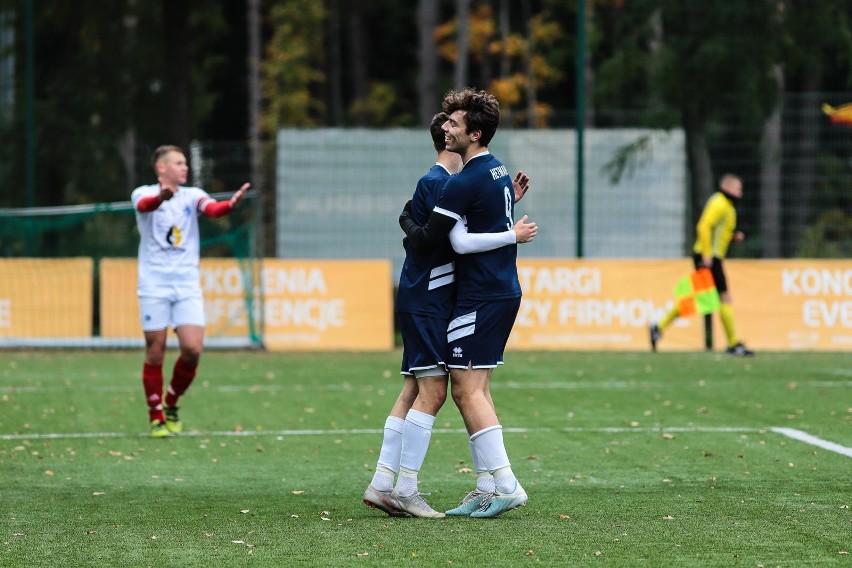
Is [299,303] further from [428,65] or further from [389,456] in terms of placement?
[428,65]

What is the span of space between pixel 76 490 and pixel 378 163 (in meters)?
14.1

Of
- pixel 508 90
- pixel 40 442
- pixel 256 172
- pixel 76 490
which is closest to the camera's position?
pixel 76 490

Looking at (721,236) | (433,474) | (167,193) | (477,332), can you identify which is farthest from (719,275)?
(477,332)

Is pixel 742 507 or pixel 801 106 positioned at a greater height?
pixel 801 106

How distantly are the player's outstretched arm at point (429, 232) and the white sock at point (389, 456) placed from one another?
2.85ft

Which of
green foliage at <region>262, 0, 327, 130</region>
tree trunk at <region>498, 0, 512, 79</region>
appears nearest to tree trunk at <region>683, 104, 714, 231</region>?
green foliage at <region>262, 0, 327, 130</region>

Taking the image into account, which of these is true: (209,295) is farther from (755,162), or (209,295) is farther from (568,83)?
(568,83)

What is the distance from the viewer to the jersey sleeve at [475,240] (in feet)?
23.2

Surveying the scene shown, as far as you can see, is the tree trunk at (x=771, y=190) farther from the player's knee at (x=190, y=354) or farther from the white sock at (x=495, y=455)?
the white sock at (x=495, y=455)

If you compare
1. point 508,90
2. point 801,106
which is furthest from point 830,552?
point 508,90

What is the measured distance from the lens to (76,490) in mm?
8234

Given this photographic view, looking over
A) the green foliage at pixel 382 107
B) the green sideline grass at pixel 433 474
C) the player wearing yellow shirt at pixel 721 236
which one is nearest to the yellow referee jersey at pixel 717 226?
the player wearing yellow shirt at pixel 721 236

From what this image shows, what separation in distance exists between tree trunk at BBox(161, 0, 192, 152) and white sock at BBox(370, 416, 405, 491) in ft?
60.1

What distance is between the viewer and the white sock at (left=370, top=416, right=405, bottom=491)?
Result: 24.0 ft
